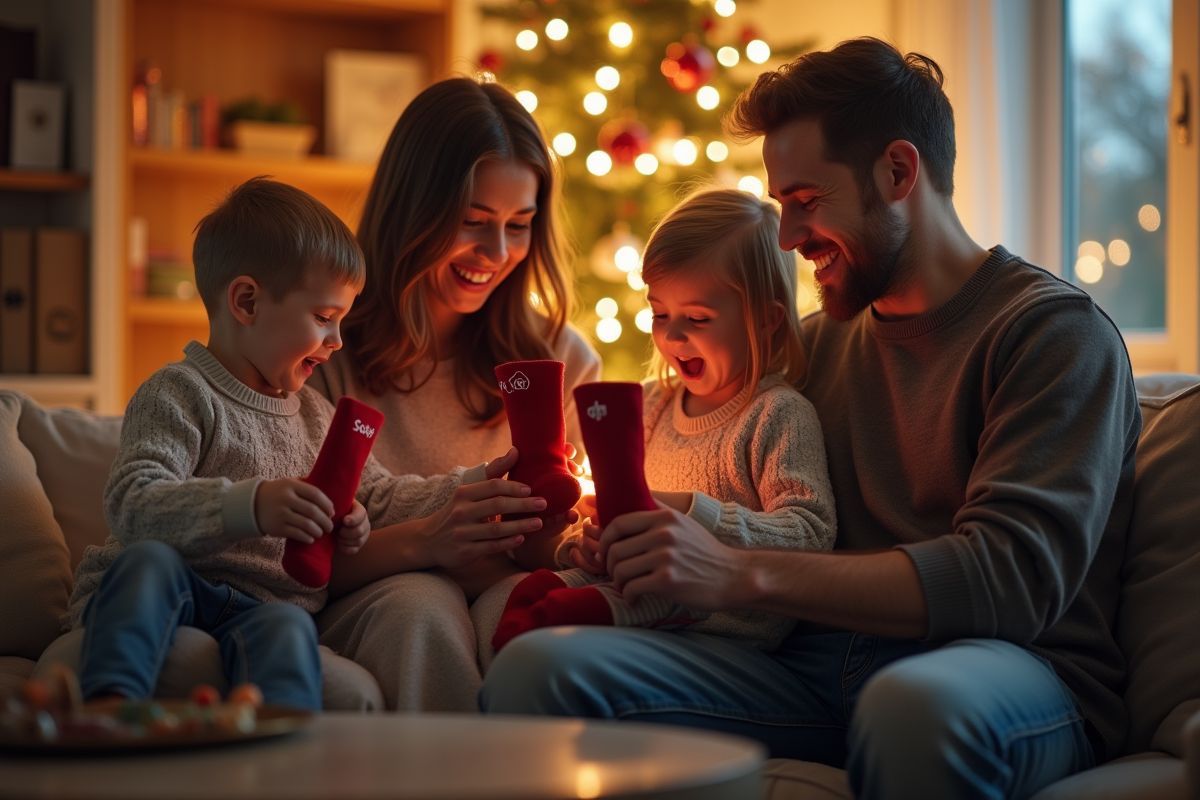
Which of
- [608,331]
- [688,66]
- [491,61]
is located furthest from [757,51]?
[608,331]

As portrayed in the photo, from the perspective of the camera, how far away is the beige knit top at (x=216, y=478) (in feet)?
5.09

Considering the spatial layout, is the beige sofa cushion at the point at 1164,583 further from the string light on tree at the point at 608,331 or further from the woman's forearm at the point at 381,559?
the string light on tree at the point at 608,331

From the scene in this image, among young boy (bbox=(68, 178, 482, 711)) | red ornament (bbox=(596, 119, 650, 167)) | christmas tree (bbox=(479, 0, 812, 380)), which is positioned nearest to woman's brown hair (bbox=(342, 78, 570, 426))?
young boy (bbox=(68, 178, 482, 711))

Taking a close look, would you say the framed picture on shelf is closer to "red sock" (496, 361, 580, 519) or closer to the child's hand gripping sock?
"red sock" (496, 361, 580, 519)

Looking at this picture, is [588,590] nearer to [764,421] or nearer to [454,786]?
[764,421]

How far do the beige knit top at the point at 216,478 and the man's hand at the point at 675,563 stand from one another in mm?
398

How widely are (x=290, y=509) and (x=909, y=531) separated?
85 cm

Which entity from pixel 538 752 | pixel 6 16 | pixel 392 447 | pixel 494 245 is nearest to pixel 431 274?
pixel 494 245

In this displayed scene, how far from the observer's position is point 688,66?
3.60m

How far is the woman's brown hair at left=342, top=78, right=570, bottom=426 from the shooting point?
80.4 inches

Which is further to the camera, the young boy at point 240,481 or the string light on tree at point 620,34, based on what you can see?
the string light on tree at point 620,34

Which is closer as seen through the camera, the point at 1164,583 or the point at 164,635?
the point at 164,635

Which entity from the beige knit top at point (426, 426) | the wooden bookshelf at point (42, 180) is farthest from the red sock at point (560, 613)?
the wooden bookshelf at point (42, 180)

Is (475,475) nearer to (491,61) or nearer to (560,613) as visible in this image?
(560,613)
